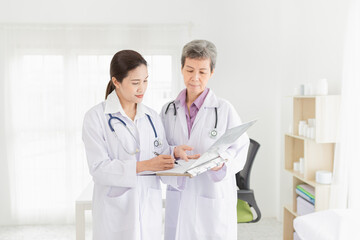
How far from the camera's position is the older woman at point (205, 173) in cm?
168

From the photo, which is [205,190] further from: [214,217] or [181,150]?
[181,150]

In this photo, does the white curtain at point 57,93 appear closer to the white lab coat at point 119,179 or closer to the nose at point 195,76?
the nose at point 195,76

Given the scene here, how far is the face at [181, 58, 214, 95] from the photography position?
169cm

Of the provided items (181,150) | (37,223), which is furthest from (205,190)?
(37,223)

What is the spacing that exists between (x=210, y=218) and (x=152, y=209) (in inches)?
11.6

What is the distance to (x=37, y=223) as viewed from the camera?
3.74m

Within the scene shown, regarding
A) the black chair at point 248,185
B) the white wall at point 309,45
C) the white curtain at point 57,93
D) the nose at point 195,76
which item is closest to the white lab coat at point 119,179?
the nose at point 195,76

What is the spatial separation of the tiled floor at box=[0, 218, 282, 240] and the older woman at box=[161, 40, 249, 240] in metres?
1.80

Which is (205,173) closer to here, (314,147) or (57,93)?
(314,147)

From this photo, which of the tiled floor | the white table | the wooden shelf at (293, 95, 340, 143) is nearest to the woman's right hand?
the white table

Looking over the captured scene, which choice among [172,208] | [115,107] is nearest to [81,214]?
[172,208]

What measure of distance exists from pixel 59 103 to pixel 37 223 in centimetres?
132

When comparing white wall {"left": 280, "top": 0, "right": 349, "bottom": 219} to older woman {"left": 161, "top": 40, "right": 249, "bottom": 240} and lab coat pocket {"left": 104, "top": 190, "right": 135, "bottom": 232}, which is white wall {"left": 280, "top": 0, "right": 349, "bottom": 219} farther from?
lab coat pocket {"left": 104, "top": 190, "right": 135, "bottom": 232}

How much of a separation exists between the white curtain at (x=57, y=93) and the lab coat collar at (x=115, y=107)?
2.00m
